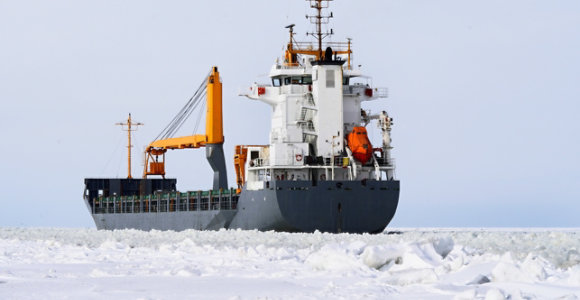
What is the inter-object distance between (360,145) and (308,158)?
196cm

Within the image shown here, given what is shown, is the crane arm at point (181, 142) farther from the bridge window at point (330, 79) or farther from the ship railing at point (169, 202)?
the bridge window at point (330, 79)

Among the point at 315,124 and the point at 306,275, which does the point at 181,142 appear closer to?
the point at 315,124

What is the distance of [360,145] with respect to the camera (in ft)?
100

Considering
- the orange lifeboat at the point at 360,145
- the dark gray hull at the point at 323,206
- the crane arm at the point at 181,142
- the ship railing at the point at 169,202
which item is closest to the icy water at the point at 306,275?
the dark gray hull at the point at 323,206

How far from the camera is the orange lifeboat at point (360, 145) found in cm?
3061

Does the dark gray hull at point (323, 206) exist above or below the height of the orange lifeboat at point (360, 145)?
below

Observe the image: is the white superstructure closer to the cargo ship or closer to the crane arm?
the cargo ship

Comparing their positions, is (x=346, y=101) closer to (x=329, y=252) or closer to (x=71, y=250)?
(x=71, y=250)

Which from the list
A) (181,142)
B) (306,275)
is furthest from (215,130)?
(306,275)

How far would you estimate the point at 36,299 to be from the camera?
10.7 meters

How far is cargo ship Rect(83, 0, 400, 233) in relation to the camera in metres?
29.6

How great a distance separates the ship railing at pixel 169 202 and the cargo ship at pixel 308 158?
97 millimetres

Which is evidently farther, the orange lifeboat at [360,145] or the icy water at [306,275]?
the orange lifeboat at [360,145]

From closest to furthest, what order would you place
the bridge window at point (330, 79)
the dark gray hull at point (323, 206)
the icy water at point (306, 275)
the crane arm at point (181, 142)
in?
the icy water at point (306, 275) < the dark gray hull at point (323, 206) < the bridge window at point (330, 79) < the crane arm at point (181, 142)
